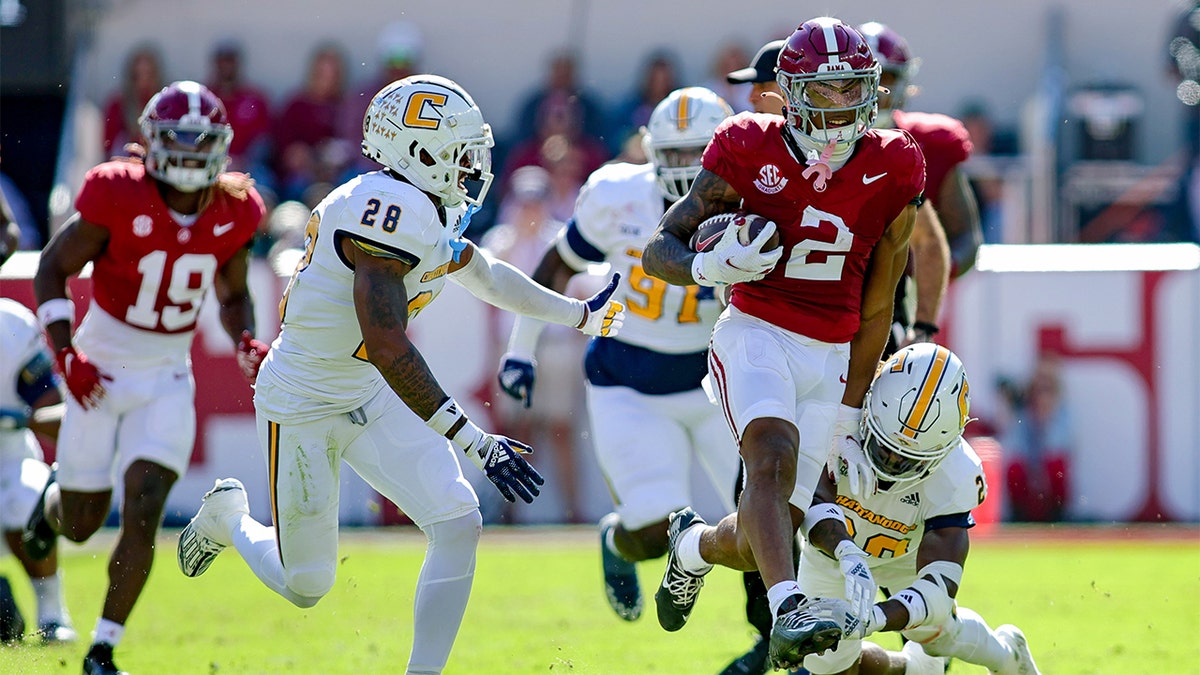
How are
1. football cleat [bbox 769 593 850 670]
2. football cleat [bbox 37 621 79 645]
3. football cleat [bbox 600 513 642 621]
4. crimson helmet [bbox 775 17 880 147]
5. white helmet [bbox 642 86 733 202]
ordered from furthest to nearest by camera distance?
1. football cleat [bbox 37 621 79 645]
2. football cleat [bbox 600 513 642 621]
3. white helmet [bbox 642 86 733 202]
4. crimson helmet [bbox 775 17 880 147]
5. football cleat [bbox 769 593 850 670]

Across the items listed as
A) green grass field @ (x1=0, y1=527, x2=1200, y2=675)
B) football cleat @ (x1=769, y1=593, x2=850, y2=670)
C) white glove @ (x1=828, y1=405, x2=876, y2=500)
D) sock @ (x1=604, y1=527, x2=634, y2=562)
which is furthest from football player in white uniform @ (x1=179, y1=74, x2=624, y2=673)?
sock @ (x1=604, y1=527, x2=634, y2=562)

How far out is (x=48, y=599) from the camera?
6918mm

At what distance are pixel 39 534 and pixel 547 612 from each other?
7.55 ft

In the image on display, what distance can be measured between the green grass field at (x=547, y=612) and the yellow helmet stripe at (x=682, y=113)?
6.67ft

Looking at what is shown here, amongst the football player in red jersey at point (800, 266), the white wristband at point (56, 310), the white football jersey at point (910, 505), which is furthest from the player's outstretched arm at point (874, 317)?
the white wristband at point (56, 310)

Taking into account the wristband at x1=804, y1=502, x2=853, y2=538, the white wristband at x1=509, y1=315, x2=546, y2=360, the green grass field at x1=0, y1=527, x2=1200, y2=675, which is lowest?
the green grass field at x1=0, y1=527, x2=1200, y2=675

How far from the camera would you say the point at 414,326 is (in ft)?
33.8

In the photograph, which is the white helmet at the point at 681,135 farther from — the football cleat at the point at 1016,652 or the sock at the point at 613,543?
the football cleat at the point at 1016,652

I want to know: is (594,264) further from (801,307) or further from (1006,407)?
(1006,407)

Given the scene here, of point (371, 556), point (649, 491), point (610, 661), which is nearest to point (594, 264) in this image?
point (649, 491)

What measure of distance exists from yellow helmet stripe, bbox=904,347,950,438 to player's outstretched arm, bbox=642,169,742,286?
0.76 m

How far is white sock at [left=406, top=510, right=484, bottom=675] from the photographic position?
4.95m

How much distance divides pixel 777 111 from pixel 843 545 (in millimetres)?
1903

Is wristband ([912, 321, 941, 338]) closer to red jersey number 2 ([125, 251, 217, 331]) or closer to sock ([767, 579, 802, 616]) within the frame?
sock ([767, 579, 802, 616])
